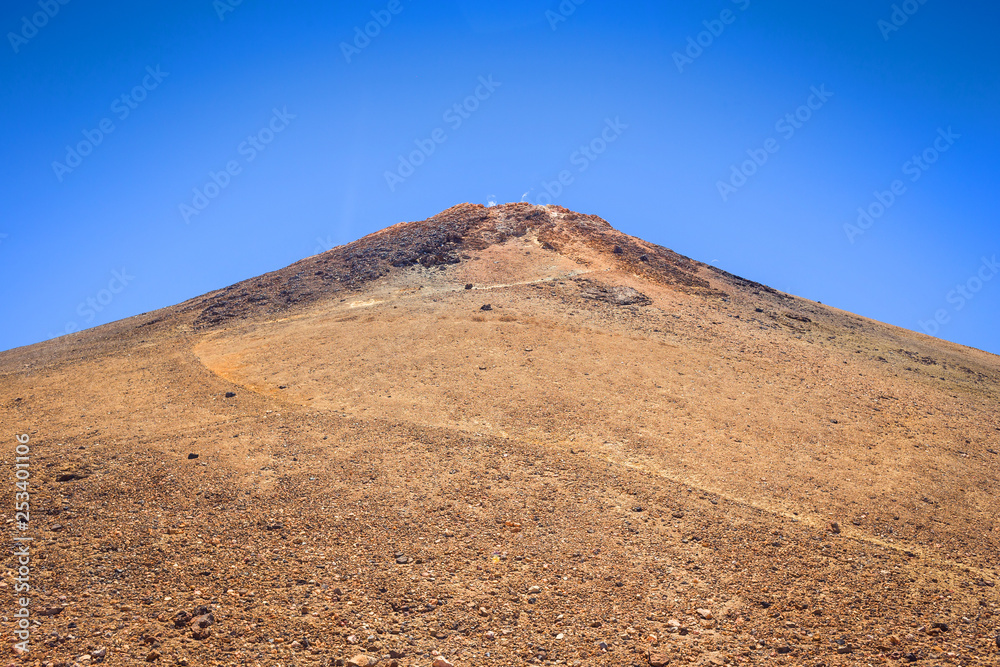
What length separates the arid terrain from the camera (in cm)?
639

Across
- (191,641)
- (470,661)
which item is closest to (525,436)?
(470,661)

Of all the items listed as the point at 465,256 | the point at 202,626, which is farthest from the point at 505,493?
the point at 465,256

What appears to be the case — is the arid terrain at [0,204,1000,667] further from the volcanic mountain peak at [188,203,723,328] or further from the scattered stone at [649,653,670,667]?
the volcanic mountain peak at [188,203,723,328]

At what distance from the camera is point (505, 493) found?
364 inches

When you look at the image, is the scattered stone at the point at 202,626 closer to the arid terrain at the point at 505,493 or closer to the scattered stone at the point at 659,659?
the arid terrain at the point at 505,493

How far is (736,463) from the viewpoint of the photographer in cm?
1066

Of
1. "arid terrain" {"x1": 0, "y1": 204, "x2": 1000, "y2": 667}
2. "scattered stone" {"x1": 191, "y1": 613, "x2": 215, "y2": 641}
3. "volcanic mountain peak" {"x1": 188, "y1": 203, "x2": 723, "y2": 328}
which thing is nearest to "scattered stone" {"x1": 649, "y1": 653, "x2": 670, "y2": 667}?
"arid terrain" {"x1": 0, "y1": 204, "x2": 1000, "y2": 667}

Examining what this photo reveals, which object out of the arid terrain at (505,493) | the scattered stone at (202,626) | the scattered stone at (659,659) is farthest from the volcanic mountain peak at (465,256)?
the scattered stone at (659,659)

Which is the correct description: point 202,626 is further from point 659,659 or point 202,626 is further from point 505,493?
point 659,659

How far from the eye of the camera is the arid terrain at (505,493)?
6.39 metres

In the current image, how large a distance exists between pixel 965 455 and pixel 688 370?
19.0 ft

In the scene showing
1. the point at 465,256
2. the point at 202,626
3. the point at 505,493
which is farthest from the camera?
the point at 465,256

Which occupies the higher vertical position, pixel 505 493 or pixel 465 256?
pixel 465 256

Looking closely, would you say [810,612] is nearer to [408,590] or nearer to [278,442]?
[408,590]
